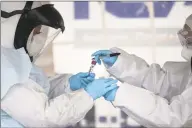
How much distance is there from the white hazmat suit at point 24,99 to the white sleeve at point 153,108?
15 centimetres

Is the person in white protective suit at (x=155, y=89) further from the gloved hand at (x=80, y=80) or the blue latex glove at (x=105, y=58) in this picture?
the gloved hand at (x=80, y=80)

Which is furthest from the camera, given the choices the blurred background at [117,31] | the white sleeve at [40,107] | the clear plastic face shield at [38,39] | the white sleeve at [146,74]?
the blurred background at [117,31]

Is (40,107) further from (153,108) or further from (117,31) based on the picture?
(117,31)

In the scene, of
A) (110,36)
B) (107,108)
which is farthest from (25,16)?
(107,108)

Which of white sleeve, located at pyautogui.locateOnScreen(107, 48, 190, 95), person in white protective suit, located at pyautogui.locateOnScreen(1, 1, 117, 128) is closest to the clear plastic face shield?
person in white protective suit, located at pyautogui.locateOnScreen(1, 1, 117, 128)

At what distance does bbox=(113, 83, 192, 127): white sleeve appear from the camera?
1306 millimetres

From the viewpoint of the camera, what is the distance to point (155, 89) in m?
1.59

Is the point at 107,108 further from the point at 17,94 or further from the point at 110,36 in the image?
the point at 17,94

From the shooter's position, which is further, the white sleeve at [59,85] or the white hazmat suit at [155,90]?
the white sleeve at [59,85]

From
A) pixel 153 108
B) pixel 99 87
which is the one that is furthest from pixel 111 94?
pixel 153 108

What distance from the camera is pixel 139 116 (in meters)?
1.32

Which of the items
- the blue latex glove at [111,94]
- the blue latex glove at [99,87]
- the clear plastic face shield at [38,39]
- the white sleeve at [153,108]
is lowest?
the white sleeve at [153,108]

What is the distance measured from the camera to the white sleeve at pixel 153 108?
4.28 feet

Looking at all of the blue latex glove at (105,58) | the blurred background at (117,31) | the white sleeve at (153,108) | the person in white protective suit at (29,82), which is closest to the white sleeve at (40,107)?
the person in white protective suit at (29,82)
